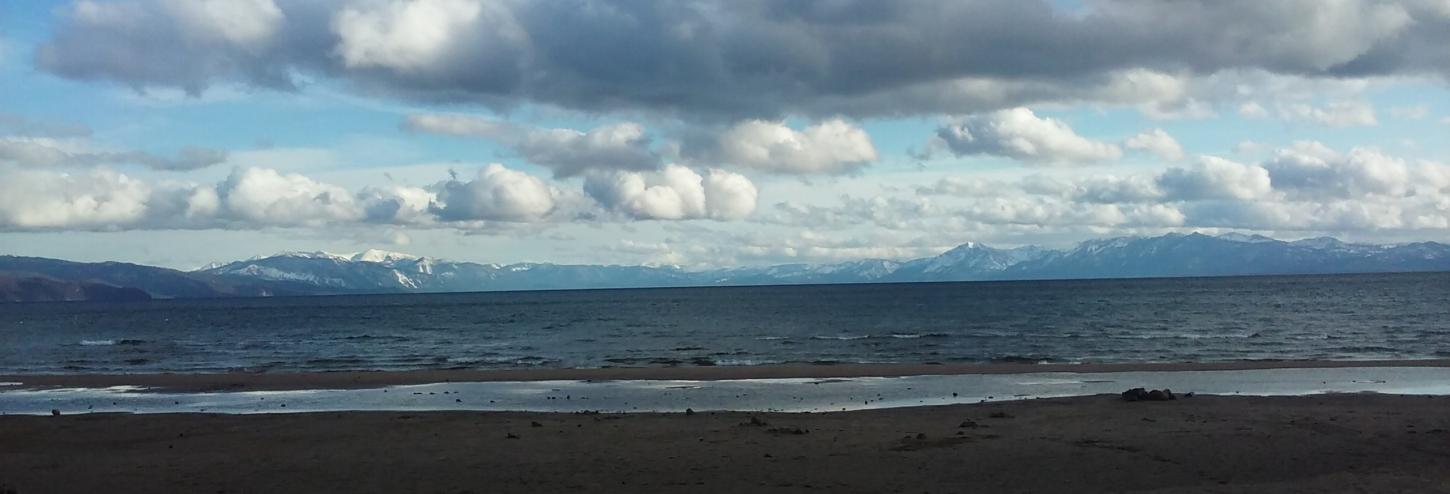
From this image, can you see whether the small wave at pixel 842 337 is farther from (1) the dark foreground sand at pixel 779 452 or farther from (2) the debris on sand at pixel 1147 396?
(1) the dark foreground sand at pixel 779 452

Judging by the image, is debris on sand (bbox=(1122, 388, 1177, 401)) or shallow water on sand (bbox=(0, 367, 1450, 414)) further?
shallow water on sand (bbox=(0, 367, 1450, 414))

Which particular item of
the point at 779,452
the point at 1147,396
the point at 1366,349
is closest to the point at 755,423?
the point at 779,452

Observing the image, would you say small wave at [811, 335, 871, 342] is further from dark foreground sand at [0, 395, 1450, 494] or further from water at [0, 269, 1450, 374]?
dark foreground sand at [0, 395, 1450, 494]

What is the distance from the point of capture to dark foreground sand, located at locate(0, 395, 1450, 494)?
15766mm

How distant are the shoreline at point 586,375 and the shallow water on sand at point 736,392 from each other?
1.60 metres

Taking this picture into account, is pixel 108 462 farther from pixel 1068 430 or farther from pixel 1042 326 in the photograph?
pixel 1042 326

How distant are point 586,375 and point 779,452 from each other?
80.9 feet

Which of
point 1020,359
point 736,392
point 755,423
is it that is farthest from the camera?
point 1020,359

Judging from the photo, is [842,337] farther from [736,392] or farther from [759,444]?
[759,444]

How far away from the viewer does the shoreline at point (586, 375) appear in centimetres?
3934

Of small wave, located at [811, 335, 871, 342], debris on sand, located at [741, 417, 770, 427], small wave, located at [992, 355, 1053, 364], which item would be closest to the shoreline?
small wave, located at [992, 355, 1053, 364]

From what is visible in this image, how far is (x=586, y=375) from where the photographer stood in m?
42.2

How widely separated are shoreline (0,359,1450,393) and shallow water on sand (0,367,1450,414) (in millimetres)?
1598

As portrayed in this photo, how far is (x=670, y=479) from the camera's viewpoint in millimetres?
16156
